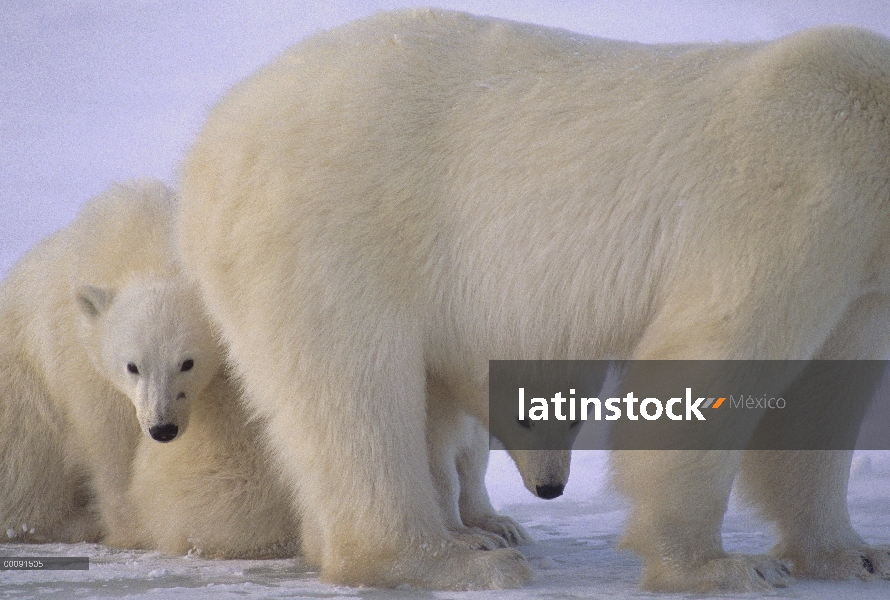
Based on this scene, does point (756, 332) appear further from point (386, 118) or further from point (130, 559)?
point (130, 559)

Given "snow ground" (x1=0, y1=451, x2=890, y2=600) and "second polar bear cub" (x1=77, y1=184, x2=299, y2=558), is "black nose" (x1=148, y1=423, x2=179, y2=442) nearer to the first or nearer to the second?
"second polar bear cub" (x1=77, y1=184, x2=299, y2=558)

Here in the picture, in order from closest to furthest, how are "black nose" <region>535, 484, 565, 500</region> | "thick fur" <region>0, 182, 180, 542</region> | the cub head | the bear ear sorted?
"black nose" <region>535, 484, 565, 500</region> < the cub head < the bear ear < "thick fur" <region>0, 182, 180, 542</region>

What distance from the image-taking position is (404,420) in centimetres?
327

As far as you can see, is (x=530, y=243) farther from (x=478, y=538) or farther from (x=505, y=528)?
(x=505, y=528)

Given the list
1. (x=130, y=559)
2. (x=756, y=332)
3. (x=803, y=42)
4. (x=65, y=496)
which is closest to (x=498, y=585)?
(x=756, y=332)

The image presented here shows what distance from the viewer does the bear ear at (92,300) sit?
439 cm

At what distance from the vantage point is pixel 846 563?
3508 mm

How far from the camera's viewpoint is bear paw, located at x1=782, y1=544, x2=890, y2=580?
3.48 metres

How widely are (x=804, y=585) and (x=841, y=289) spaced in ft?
3.11

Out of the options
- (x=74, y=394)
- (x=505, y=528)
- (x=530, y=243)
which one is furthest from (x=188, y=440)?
(x=530, y=243)

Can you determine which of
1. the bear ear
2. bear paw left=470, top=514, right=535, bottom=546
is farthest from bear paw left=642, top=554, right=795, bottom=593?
the bear ear

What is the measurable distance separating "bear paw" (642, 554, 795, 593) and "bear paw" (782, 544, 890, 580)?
50 centimetres

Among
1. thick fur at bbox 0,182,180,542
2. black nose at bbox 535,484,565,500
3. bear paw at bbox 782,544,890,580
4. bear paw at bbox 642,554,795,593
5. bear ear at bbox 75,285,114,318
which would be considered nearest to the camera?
bear paw at bbox 642,554,795,593

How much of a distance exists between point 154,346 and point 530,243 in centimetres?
165
